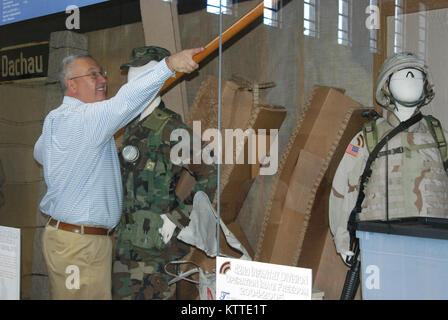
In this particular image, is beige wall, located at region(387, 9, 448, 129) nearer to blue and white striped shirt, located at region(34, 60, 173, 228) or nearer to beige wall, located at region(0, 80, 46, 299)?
blue and white striped shirt, located at region(34, 60, 173, 228)

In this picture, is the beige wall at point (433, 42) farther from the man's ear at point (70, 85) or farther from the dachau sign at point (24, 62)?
the dachau sign at point (24, 62)

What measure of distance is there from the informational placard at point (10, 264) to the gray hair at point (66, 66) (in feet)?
2.75

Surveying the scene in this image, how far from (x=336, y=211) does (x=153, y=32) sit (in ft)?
3.76

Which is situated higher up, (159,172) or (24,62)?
(24,62)

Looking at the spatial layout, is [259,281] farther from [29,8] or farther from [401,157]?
[29,8]

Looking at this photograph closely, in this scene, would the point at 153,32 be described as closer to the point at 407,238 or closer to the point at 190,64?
the point at 190,64

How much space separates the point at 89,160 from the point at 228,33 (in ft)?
2.76

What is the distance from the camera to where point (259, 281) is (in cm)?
244

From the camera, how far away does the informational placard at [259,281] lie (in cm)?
236

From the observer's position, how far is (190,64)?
8.76ft

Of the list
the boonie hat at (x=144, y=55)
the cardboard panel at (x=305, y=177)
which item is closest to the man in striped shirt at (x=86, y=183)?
the boonie hat at (x=144, y=55)

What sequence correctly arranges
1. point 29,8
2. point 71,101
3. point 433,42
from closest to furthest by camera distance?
point 433,42
point 71,101
point 29,8

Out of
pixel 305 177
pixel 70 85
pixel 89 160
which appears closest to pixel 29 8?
pixel 70 85
